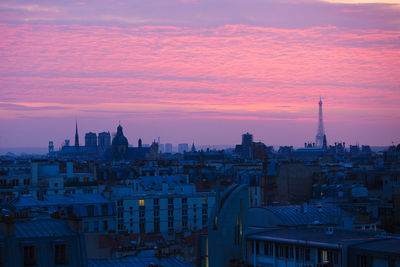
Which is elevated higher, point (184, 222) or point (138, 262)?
point (138, 262)

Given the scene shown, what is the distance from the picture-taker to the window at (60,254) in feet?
81.6

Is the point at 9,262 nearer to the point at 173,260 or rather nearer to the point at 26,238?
the point at 26,238

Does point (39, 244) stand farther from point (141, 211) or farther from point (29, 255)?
point (141, 211)

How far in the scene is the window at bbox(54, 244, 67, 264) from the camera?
24859 mm

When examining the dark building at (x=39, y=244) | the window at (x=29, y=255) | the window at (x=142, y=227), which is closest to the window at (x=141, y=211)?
the window at (x=142, y=227)

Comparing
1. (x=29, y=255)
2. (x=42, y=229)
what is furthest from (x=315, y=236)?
(x=29, y=255)

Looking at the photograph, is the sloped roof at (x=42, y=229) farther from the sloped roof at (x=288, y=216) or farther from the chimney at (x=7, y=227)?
the sloped roof at (x=288, y=216)

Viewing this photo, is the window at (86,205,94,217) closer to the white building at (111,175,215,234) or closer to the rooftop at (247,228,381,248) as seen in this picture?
the white building at (111,175,215,234)

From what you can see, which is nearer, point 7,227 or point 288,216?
point 7,227

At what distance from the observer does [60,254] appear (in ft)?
81.9

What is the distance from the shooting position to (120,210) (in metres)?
75.2

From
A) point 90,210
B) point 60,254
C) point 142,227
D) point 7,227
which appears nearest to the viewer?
point 7,227

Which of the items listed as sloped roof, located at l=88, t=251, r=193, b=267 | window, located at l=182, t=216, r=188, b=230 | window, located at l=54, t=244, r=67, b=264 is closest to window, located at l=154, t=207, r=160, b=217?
window, located at l=182, t=216, r=188, b=230

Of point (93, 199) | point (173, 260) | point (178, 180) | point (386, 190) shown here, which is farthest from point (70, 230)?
point (178, 180)
